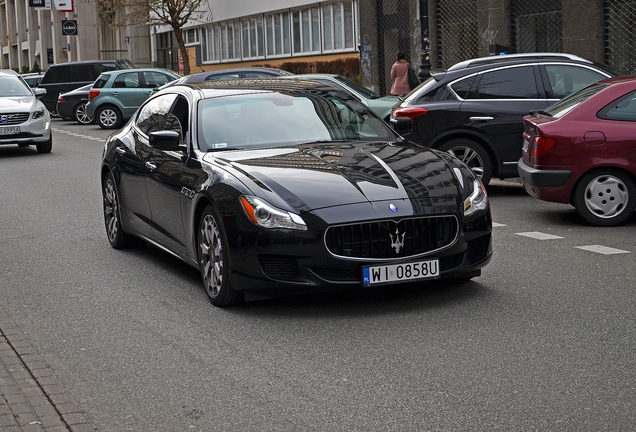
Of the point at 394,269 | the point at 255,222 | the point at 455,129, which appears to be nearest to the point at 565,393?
the point at 394,269

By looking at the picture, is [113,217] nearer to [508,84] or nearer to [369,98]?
[508,84]

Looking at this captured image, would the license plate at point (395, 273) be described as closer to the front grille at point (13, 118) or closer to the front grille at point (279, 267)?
the front grille at point (279, 267)

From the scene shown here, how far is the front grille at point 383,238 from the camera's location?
6293 millimetres

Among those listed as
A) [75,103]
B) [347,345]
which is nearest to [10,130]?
[75,103]

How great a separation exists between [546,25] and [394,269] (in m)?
20.2

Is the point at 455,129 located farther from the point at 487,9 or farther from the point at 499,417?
the point at 487,9

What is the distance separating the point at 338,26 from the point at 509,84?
27694 millimetres

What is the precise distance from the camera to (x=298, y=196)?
251 inches

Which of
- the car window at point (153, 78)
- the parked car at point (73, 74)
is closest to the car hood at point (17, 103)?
the car window at point (153, 78)

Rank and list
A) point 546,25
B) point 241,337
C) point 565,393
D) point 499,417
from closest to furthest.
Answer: point 499,417 < point 565,393 < point 241,337 < point 546,25

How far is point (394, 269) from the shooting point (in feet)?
20.8

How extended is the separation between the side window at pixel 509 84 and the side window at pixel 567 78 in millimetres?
215

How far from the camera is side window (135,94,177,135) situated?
8.42 metres

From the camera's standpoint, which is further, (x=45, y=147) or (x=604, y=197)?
(x=45, y=147)
